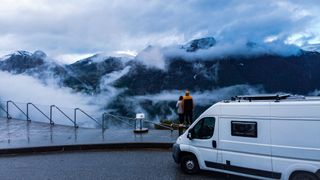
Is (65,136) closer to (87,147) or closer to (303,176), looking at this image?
(87,147)

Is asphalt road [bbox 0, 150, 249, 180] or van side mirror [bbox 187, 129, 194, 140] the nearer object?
asphalt road [bbox 0, 150, 249, 180]

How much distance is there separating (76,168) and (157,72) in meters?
128

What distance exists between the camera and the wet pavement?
57.0 feet

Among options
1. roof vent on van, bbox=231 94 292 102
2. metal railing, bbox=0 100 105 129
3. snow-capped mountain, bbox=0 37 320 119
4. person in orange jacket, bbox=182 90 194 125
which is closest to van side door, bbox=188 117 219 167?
roof vent on van, bbox=231 94 292 102

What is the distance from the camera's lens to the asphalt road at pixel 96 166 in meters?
11.5

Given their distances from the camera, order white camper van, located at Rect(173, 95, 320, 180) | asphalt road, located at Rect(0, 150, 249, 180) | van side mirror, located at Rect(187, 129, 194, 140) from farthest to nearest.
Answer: van side mirror, located at Rect(187, 129, 194, 140), asphalt road, located at Rect(0, 150, 249, 180), white camper van, located at Rect(173, 95, 320, 180)

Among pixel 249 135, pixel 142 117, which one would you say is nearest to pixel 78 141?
pixel 142 117

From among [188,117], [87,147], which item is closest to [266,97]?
[87,147]

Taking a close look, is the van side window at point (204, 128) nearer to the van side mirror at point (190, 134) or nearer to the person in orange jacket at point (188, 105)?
the van side mirror at point (190, 134)

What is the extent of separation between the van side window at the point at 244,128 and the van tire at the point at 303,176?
129 centimetres

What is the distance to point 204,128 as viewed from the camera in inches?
446

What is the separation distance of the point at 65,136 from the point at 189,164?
9.54m

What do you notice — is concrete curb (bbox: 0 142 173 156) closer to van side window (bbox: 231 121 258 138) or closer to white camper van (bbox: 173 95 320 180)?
white camper van (bbox: 173 95 320 180)

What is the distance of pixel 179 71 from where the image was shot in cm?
14375
